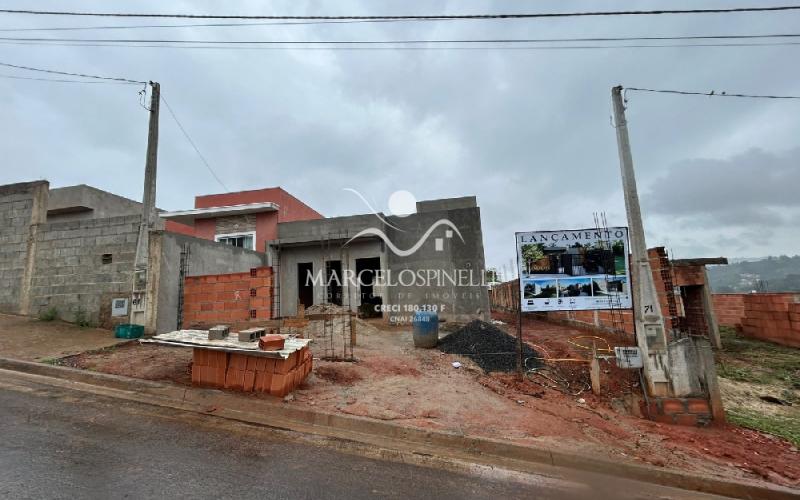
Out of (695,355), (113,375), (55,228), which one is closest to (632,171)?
(695,355)

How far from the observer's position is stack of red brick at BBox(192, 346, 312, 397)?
5.28 m

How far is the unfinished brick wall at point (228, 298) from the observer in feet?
31.0

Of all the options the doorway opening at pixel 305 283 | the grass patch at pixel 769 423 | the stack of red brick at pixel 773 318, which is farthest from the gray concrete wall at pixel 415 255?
the grass patch at pixel 769 423

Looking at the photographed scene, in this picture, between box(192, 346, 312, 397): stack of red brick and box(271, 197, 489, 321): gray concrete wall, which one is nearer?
box(192, 346, 312, 397): stack of red brick

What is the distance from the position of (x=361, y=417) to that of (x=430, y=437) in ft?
2.97

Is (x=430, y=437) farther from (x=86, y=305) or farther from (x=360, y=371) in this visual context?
(x=86, y=305)

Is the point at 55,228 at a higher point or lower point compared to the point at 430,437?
higher

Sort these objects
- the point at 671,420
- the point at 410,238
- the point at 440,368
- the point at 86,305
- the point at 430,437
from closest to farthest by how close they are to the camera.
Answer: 1. the point at 430,437
2. the point at 671,420
3. the point at 440,368
4. the point at 86,305
5. the point at 410,238

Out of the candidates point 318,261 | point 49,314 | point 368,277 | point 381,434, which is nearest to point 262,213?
point 318,261

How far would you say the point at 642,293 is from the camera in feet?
19.4

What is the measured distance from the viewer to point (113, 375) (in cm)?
589

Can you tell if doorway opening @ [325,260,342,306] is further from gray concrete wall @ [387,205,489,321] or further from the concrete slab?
the concrete slab

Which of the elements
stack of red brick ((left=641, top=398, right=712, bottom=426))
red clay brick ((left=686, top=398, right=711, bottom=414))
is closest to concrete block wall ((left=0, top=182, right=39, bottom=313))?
stack of red brick ((left=641, top=398, right=712, bottom=426))

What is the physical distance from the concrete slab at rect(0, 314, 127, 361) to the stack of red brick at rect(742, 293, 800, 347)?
16241mm
